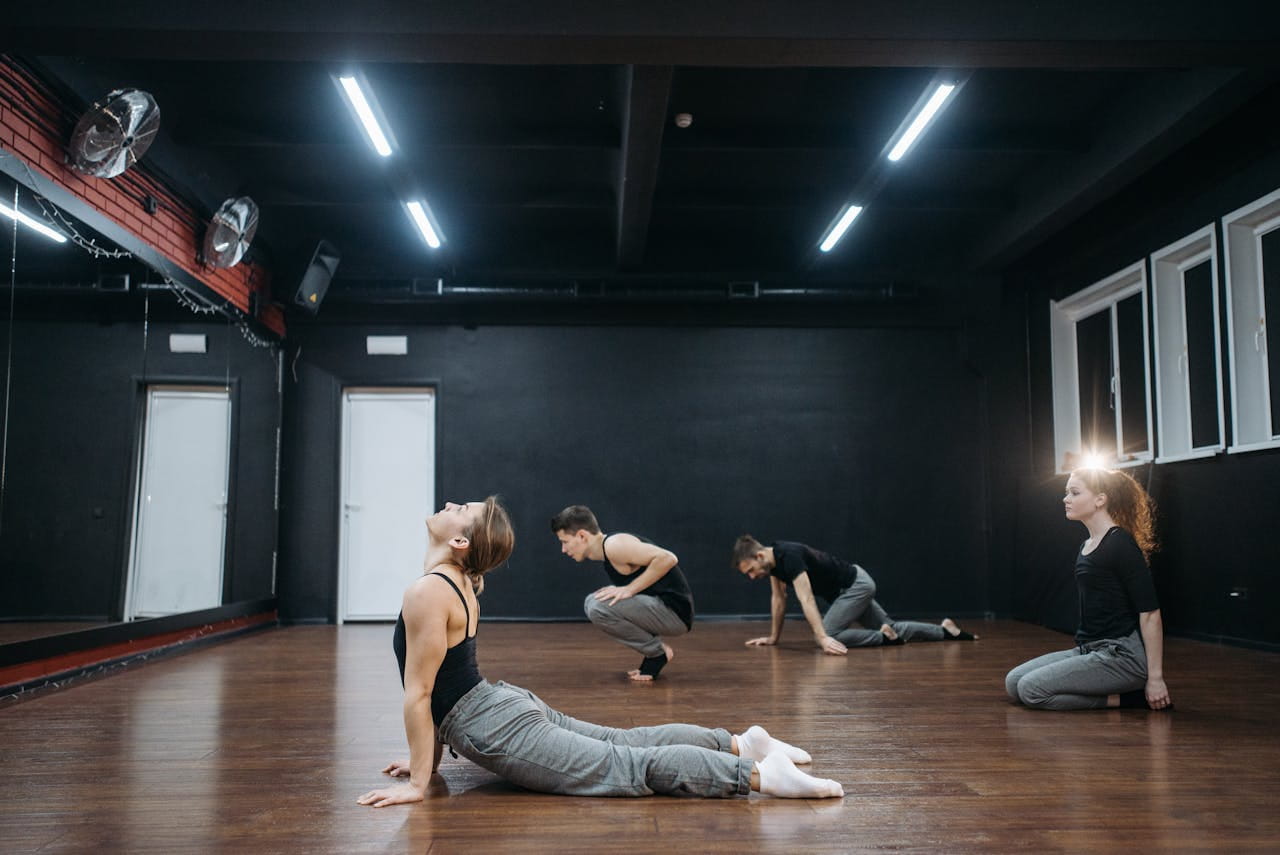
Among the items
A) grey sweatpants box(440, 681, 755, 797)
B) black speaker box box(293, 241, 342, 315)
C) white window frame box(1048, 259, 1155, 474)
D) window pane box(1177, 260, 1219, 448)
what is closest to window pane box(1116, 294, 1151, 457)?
white window frame box(1048, 259, 1155, 474)

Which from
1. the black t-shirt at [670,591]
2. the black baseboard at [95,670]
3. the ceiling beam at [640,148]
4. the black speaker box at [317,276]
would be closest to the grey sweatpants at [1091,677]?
the black t-shirt at [670,591]

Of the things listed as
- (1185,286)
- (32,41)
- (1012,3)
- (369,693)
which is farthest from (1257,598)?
(32,41)

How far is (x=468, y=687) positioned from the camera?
2.70 meters

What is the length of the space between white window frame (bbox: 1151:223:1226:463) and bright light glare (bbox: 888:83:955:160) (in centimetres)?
236

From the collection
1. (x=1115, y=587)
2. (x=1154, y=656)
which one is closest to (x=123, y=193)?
(x=1115, y=587)

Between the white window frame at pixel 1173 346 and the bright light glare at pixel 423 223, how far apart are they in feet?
19.3

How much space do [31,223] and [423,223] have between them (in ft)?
11.2

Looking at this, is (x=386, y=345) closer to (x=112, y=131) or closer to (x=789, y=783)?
(x=112, y=131)

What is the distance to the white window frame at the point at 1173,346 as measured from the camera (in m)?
6.90

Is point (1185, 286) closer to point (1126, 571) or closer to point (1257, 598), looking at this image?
point (1257, 598)

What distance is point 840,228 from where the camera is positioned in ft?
26.1

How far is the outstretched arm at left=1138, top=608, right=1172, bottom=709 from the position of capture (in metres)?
3.95

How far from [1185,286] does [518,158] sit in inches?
206

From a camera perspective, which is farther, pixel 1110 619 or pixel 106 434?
pixel 106 434
